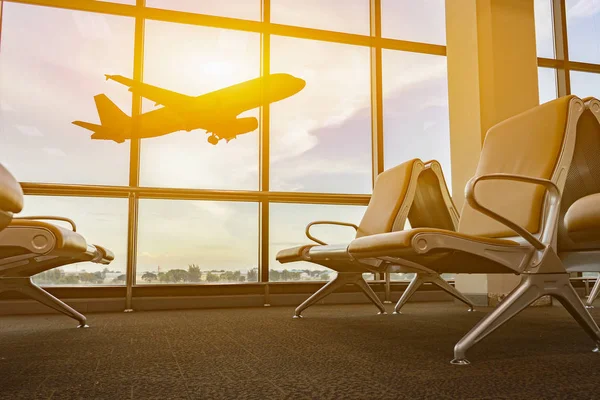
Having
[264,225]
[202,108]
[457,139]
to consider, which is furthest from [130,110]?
[457,139]

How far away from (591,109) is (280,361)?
1.25m

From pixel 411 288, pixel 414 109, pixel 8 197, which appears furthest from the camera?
pixel 414 109

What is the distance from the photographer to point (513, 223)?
1.43m

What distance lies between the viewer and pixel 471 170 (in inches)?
149

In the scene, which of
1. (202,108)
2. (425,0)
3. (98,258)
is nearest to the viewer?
(98,258)

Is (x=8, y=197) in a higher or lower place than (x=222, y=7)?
lower

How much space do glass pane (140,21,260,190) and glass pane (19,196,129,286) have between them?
0.36 m

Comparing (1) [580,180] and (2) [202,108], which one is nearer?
(1) [580,180]

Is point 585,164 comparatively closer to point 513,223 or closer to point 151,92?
point 513,223

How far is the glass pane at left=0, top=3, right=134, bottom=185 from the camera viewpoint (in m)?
3.93

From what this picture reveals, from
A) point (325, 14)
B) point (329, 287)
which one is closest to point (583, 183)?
point (329, 287)

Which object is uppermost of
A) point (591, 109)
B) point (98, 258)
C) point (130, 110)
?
point (130, 110)

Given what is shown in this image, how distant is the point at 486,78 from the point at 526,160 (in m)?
2.30

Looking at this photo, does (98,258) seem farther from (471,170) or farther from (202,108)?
(471,170)
